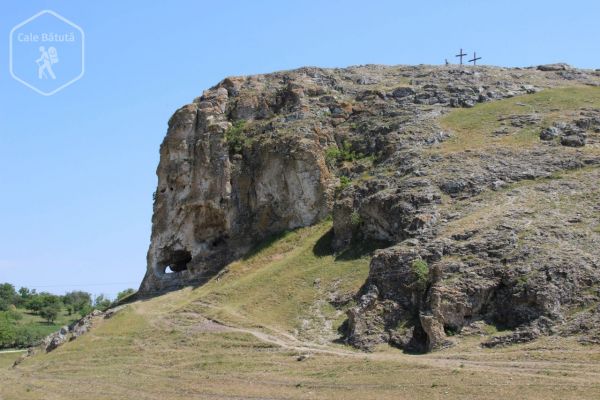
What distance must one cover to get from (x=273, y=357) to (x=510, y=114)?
2935 cm

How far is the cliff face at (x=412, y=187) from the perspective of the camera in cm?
3384

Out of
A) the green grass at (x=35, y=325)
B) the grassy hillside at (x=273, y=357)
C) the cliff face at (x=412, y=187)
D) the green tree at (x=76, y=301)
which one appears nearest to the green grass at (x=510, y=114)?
the cliff face at (x=412, y=187)

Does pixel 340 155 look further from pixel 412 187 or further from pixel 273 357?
→ pixel 273 357

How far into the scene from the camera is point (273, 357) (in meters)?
35.3

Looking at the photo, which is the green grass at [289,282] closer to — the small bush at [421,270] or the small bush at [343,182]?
the small bush at [343,182]

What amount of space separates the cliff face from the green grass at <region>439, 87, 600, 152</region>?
0.21 m

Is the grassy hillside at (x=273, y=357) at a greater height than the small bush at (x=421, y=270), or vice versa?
the small bush at (x=421, y=270)

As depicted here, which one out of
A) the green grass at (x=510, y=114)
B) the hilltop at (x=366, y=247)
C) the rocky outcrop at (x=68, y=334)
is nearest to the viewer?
the hilltop at (x=366, y=247)

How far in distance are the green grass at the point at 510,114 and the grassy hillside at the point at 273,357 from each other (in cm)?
1244

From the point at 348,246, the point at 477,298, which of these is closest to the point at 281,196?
the point at 348,246

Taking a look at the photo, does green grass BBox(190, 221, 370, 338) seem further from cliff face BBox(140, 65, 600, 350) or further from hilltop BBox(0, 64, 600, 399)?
cliff face BBox(140, 65, 600, 350)

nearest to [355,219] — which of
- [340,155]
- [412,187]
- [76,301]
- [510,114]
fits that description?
[412,187]

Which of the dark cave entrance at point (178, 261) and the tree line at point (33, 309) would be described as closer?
the dark cave entrance at point (178, 261)

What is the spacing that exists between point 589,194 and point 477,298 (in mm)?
10911
